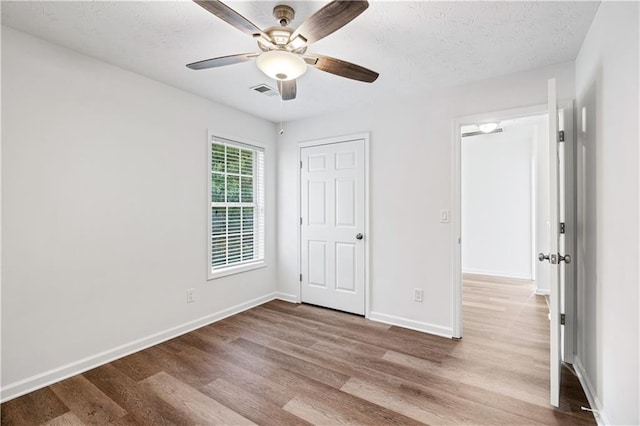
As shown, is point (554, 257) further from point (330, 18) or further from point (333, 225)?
point (333, 225)

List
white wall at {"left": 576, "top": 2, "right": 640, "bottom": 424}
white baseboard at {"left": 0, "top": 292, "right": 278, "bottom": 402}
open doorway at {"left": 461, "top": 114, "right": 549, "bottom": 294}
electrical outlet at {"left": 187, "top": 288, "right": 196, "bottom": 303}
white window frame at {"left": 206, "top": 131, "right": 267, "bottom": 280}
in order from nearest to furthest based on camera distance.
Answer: white wall at {"left": 576, "top": 2, "right": 640, "bottom": 424} → white baseboard at {"left": 0, "top": 292, "right": 278, "bottom": 402} → electrical outlet at {"left": 187, "top": 288, "right": 196, "bottom": 303} → white window frame at {"left": 206, "top": 131, "right": 267, "bottom": 280} → open doorway at {"left": 461, "top": 114, "right": 549, "bottom": 294}

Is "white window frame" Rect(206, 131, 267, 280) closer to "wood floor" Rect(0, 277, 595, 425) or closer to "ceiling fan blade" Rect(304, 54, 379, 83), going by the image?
"wood floor" Rect(0, 277, 595, 425)

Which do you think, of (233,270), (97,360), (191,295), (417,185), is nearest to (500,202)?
(417,185)

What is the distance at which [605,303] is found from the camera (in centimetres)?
168

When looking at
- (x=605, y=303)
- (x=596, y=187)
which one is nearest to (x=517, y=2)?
(x=596, y=187)

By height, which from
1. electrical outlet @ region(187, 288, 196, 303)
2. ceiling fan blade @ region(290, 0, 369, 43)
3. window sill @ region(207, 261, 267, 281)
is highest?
ceiling fan blade @ region(290, 0, 369, 43)

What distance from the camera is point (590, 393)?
1.93 m

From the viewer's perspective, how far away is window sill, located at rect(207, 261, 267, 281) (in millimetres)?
3390

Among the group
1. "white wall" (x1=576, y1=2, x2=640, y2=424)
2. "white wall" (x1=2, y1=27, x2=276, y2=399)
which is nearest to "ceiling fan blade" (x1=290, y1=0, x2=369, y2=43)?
"white wall" (x1=576, y1=2, x2=640, y2=424)

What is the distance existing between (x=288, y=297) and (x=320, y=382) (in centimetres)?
200

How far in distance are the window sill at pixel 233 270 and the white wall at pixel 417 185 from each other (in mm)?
1497

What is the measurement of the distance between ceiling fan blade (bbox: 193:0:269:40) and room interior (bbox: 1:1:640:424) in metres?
0.29

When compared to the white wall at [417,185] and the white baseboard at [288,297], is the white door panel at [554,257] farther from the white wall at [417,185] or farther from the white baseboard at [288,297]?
the white baseboard at [288,297]

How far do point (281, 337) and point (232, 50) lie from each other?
2.55 metres
